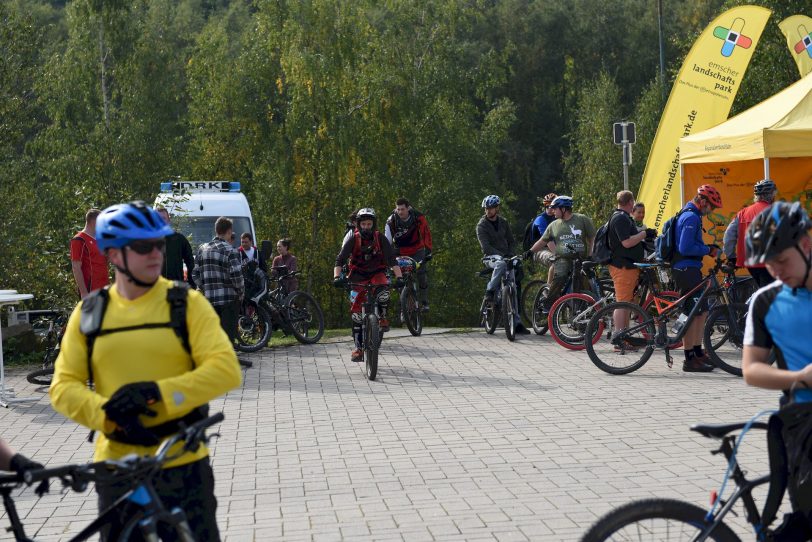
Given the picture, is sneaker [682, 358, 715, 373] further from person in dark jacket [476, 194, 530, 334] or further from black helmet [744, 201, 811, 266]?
black helmet [744, 201, 811, 266]

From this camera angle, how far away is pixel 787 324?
4012mm

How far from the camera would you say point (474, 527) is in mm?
6137

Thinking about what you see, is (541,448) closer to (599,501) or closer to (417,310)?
(599,501)

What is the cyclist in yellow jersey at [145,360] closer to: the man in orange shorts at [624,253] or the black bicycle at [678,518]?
the black bicycle at [678,518]

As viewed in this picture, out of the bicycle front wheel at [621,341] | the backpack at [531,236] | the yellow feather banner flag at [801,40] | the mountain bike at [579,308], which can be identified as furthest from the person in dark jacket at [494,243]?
the yellow feather banner flag at [801,40]

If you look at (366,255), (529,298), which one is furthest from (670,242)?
(529,298)

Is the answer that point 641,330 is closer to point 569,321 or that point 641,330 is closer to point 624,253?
point 624,253

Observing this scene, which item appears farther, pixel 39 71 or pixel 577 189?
pixel 577 189

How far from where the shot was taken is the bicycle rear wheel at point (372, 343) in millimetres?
12148

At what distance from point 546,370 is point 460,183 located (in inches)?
1135

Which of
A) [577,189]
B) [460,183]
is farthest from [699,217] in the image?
[577,189]

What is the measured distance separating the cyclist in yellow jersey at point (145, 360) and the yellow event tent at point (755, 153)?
41.3 feet

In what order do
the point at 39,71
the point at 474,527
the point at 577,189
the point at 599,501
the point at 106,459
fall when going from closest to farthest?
the point at 106,459, the point at 474,527, the point at 599,501, the point at 39,71, the point at 577,189

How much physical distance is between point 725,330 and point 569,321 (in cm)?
268
